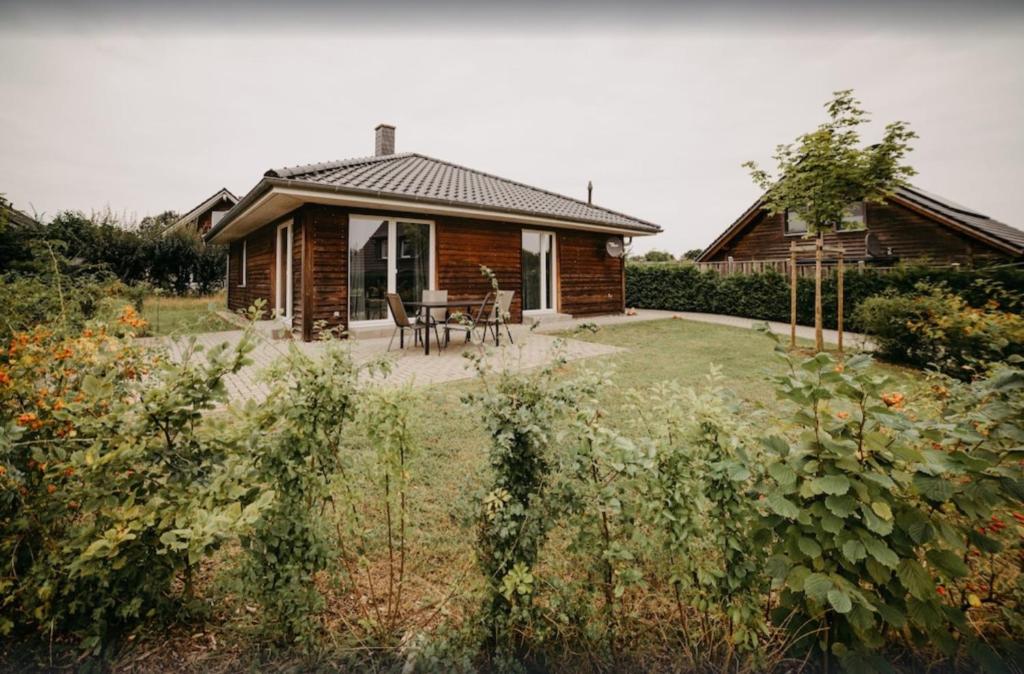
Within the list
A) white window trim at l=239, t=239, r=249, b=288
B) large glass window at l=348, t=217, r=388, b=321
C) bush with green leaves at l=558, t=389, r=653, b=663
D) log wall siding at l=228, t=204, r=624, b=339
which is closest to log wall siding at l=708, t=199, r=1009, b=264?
log wall siding at l=228, t=204, r=624, b=339

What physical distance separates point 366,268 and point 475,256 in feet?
8.87

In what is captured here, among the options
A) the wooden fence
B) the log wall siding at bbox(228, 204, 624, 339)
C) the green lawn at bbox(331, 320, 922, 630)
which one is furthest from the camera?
the wooden fence

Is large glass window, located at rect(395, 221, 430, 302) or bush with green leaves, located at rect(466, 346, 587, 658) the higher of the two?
large glass window, located at rect(395, 221, 430, 302)

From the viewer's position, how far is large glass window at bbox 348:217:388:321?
30.9ft

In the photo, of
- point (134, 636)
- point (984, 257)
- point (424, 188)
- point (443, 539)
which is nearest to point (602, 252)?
point (424, 188)

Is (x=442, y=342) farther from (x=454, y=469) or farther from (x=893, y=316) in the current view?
(x=893, y=316)

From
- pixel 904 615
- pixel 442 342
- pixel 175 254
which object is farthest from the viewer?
pixel 175 254

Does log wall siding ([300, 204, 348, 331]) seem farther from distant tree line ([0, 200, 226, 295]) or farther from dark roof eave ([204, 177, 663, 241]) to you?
distant tree line ([0, 200, 226, 295])

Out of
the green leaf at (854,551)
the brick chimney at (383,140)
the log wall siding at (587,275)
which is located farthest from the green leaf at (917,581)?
the brick chimney at (383,140)

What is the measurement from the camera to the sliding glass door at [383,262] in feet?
31.0

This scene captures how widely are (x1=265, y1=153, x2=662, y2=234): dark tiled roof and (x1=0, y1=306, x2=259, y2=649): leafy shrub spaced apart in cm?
725

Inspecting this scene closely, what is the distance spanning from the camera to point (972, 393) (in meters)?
1.53

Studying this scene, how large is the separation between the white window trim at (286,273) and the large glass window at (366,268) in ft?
4.82

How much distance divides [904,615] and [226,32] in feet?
11.1
